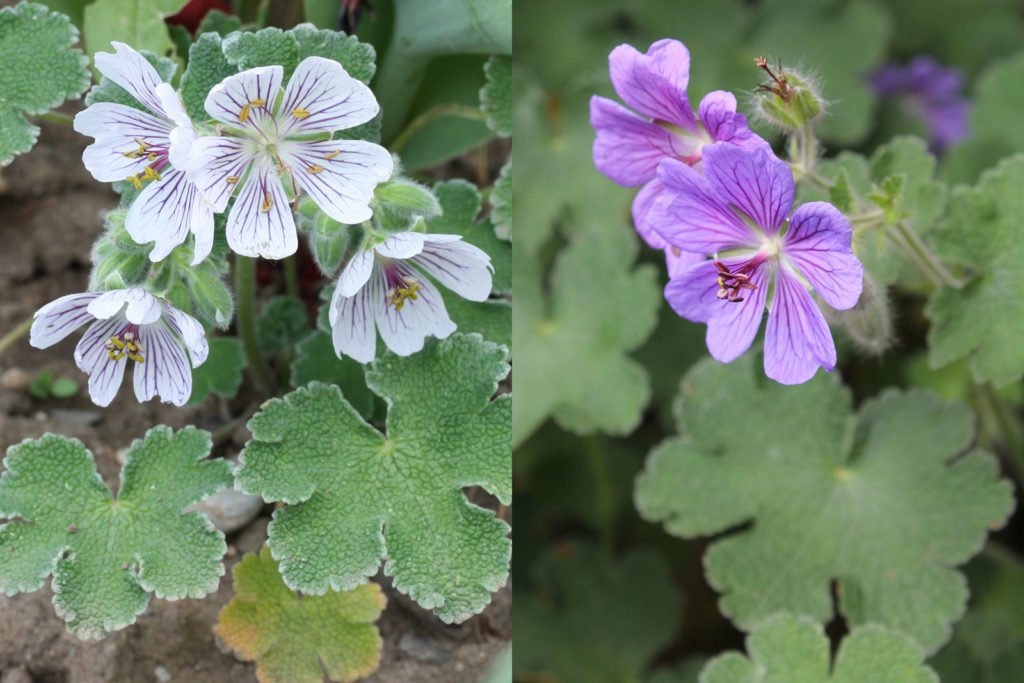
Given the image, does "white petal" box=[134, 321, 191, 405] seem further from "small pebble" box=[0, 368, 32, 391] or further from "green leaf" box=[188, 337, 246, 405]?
"small pebble" box=[0, 368, 32, 391]

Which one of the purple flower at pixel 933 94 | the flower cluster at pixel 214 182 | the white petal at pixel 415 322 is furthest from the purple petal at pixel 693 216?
the purple flower at pixel 933 94

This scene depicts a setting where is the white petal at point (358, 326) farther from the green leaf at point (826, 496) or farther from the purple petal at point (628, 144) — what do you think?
the green leaf at point (826, 496)

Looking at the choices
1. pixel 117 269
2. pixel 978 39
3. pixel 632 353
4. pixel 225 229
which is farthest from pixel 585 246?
pixel 978 39

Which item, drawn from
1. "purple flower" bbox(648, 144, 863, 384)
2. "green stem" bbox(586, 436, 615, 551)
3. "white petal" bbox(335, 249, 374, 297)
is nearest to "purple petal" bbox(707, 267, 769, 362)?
"purple flower" bbox(648, 144, 863, 384)

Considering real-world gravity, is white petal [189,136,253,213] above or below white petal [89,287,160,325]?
above

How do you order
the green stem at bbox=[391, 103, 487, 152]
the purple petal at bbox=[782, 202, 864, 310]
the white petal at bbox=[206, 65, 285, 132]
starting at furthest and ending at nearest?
1. the green stem at bbox=[391, 103, 487, 152]
2. the white petal at bbox=[206, 65, 285, 132]
3. the purple petal at bbox=[782, 202, 864, 310]

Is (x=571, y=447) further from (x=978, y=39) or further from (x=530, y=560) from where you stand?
(x=978, y=39)

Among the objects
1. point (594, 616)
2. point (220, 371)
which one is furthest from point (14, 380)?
point (594, 616)
